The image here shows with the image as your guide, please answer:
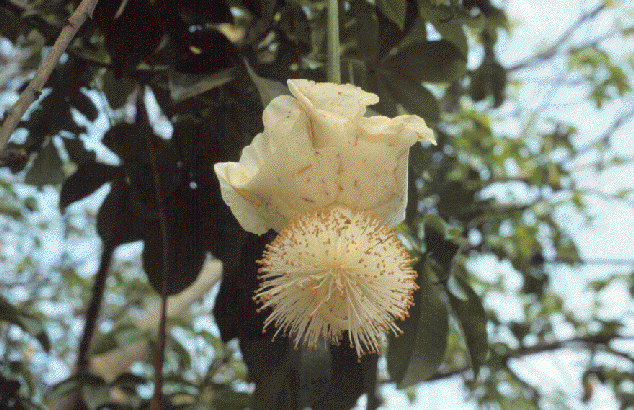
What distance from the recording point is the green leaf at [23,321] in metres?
1.31

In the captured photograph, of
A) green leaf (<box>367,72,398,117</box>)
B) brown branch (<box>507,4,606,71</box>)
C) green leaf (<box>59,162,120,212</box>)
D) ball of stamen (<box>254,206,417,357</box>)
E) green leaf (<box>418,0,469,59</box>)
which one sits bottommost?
ball of stamen (<box>254,206,417,357</box>)

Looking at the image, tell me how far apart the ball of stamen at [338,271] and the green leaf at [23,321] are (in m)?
0.85

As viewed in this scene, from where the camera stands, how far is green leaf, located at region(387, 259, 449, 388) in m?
1.00

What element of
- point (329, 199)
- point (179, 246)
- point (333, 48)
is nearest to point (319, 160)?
point (329, 199)

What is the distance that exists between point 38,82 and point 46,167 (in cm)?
102

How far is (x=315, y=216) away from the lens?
764 millimetres

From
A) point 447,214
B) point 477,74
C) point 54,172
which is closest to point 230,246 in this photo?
point 54,172

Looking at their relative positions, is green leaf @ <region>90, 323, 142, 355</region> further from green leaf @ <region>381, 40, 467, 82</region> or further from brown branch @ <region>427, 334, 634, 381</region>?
green leaf @ <region>381, 40, 467, 82</region>

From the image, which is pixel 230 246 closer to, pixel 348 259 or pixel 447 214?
pixel 348 259

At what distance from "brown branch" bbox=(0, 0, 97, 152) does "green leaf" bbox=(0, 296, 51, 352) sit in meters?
0.92

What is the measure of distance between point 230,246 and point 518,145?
5.70ft

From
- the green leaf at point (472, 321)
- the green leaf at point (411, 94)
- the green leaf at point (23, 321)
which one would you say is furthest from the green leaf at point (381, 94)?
the green leaf at point (23, 321)

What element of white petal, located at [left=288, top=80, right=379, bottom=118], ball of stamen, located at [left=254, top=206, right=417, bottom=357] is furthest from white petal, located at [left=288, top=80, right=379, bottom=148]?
ball of stamen, located at [left=254, top=206, right=417, bottom=357]

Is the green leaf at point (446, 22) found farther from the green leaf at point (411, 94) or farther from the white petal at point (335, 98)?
the white petal at point (335, 98)
